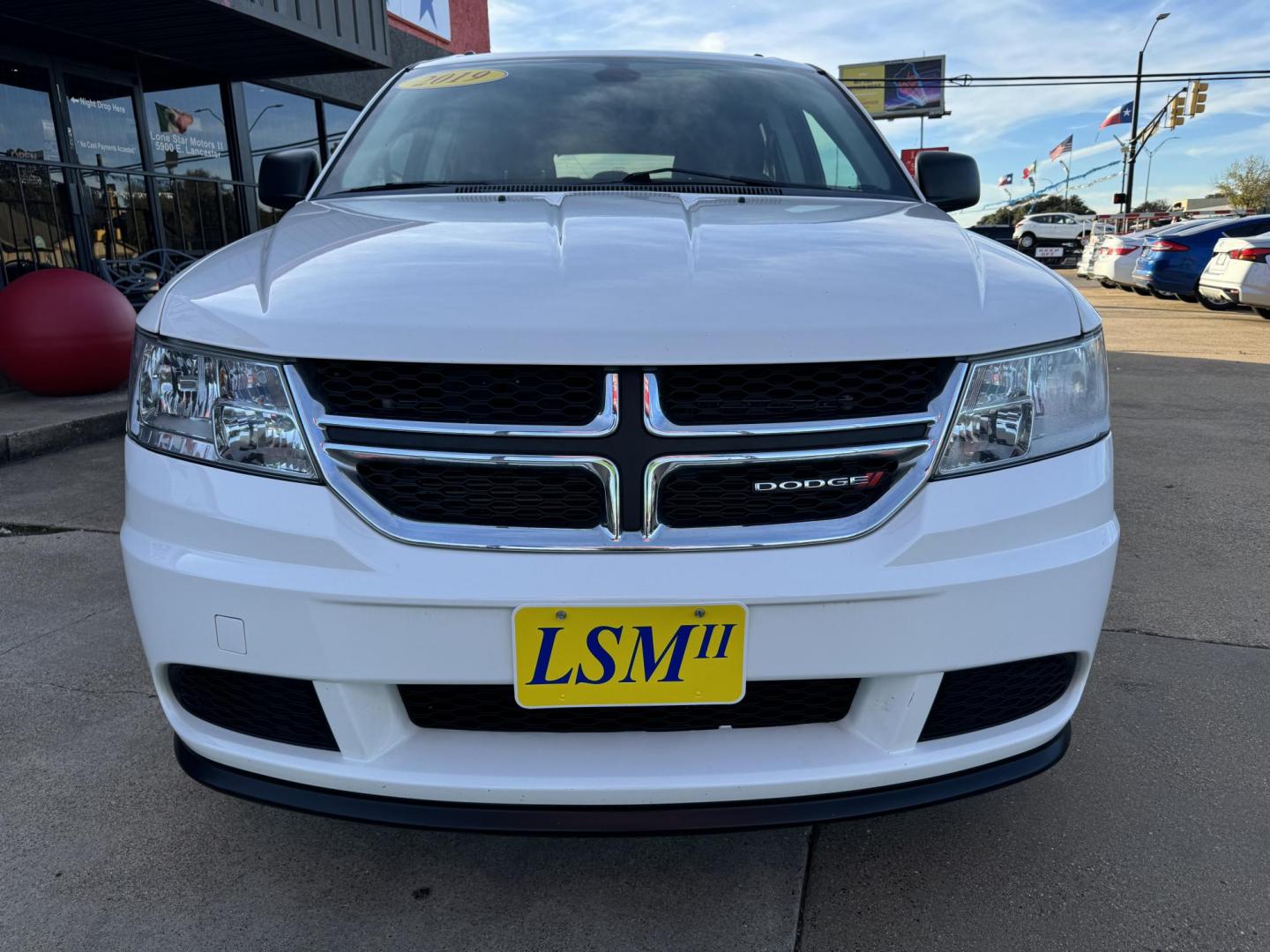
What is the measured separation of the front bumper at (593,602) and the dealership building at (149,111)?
22.0ft

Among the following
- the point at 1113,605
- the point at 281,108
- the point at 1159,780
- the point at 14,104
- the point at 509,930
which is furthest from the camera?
the point at 281,108

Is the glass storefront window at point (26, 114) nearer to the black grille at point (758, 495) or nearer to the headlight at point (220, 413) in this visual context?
the headlight at point (220, 413)

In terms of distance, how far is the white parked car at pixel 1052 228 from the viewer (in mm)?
32688

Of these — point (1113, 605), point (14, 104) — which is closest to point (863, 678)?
point (1113, 605)

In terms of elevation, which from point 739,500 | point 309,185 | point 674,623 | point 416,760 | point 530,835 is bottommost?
point 530,835

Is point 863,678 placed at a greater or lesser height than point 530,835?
greater

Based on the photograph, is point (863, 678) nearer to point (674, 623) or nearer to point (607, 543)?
point (674, 623)

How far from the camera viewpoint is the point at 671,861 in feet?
5.48

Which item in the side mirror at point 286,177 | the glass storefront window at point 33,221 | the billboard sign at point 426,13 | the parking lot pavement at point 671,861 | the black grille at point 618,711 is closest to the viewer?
the black grille at point 618,711

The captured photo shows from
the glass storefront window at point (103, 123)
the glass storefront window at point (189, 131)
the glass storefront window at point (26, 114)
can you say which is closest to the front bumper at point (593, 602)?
the glass storefront window at point (26, 114)

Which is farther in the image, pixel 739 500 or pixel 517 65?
pixel 517 65

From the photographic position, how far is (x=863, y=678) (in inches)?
52.5

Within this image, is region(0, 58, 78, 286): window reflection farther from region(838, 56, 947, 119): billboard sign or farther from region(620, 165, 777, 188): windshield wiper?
region(838, 56, 947, 119): billboard sign

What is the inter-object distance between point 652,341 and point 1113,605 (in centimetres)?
217
